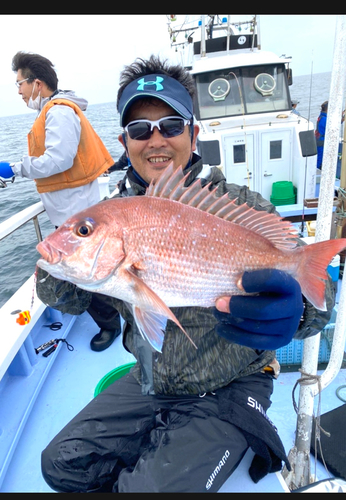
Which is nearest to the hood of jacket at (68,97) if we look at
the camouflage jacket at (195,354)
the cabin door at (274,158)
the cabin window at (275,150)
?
the camouflage jacket at (195,354)

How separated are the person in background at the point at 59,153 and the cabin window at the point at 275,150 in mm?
4560

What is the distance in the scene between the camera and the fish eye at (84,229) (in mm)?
1370

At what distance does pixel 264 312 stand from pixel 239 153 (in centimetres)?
603

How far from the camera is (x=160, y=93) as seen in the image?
5.89ft

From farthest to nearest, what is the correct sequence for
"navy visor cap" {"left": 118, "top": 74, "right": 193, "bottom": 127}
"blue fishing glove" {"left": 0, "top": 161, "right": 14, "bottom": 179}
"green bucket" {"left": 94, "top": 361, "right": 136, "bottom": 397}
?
1. "blue fishing glove" {"left": 0, "top": 161, "right": 14, "bottom": 179}
2. "green bucket" {"left": 94, "top": 361, "right": 136, "bottom": 397}
3. "navy visor cap" {"left": 118, "top": 74, "right": 193, "bottom": 127}

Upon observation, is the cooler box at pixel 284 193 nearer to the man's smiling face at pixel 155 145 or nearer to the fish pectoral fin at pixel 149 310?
the man's smiling face at pixel 155 145

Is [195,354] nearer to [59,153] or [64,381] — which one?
[64,381]

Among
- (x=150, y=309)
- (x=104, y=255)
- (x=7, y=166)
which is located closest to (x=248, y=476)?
(x=150, y=309)

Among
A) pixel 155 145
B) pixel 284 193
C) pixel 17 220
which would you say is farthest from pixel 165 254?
pixel 284 193

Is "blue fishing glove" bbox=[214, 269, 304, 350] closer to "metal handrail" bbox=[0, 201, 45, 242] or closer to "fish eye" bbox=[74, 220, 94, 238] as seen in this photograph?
"fish eye" bbox=[74, 220, 94, 238]

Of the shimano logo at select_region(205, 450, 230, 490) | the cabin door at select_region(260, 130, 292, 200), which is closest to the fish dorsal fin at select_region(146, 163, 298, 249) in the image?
the shimano logo at select_region(205, 450, 230, 490)

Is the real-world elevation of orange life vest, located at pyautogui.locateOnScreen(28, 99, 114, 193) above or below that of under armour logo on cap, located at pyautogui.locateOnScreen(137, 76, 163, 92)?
below

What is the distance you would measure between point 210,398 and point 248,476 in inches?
15.3

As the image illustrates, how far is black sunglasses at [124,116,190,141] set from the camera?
183 centimetres
